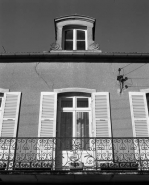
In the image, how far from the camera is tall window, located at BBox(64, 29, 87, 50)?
1229cm

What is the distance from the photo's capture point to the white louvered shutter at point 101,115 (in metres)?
9.85

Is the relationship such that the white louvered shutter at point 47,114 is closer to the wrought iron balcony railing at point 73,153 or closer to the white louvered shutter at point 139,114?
the wrought iron balcony railing at point 73,153

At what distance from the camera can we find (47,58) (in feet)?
36.8

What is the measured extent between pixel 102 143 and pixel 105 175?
1191 millimetres

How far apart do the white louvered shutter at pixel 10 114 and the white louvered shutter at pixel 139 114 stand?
3.74 metres

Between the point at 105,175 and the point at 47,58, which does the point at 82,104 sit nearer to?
the point at 47,58

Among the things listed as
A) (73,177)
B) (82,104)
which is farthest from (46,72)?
(73,177)

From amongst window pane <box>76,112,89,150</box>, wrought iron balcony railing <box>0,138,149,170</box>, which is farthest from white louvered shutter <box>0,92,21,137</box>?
window pane <box>76,112,89,150</box>

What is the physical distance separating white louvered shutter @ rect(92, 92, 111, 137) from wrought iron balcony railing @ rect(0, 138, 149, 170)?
371mm

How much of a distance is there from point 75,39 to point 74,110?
133 inches

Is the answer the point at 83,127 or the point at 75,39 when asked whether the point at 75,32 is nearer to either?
the point at 75,39

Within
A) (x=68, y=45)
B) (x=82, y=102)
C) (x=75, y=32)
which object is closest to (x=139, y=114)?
(x=82, y=102)

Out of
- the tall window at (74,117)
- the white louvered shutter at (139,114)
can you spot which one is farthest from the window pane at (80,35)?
the white louvered shutter at (139,114)

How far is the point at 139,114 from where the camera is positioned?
10156 mm
